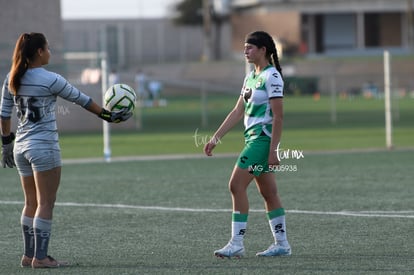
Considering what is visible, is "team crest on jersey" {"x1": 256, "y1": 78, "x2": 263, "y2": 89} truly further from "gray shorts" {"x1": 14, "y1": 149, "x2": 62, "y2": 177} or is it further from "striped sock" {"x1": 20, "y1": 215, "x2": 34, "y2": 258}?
"striped sock" {"x1": 20, "y1": 215, "x2": 34, "y2": 258}

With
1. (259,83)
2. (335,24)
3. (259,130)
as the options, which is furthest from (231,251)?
(335,24)

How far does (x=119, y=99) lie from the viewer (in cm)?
983

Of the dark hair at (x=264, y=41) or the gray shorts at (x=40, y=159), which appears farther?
the dark hair at (x=264, y=41)

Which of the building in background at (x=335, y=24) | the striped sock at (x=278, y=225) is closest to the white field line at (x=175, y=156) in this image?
the striped sock at (x=278, y=225)

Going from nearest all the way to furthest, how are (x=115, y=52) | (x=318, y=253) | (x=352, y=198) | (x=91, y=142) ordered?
(x=318, y=253), (x=352, y=198), (x=91, y=142), (x=115, y=52)

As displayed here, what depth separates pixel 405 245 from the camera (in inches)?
418

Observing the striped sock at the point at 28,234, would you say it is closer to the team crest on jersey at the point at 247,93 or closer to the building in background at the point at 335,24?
the team crest on jersey at the point at 247,93

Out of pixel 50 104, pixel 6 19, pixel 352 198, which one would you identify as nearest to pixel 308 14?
pixel 6 19

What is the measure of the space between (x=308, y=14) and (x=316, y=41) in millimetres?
2162

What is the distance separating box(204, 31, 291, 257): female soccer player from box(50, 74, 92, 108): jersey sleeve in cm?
152

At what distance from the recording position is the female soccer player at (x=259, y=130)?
9.85 meters

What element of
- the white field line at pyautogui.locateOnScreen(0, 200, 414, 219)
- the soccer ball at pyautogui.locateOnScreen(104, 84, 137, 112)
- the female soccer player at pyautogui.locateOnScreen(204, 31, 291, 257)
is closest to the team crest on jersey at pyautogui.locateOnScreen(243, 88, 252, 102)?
the female soccer player at pyautogui.locateOnScreen(204, 31, 291, 257)

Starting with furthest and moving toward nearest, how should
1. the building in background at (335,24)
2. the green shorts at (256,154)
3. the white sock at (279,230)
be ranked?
the building in background at (335,24), the white sock at (279,230), the green shorts at (256,154)

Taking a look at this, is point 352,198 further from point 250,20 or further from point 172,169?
point 250,20
